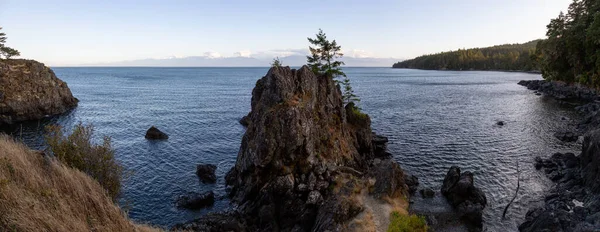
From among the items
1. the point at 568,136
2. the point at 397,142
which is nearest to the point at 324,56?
the point at 397,142

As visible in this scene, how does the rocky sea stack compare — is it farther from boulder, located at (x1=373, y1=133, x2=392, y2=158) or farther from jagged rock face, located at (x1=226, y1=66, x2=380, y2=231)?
boulder, located at (x1=373, y1=133, x2=392, y2=158)

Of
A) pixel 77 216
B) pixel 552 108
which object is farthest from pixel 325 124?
pixel 552 108

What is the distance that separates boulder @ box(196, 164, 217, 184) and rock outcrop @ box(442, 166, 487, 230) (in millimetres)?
31607

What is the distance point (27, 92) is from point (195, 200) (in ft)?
246

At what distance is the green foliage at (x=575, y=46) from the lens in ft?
295

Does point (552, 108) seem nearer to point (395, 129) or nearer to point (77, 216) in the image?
point (395, 129)

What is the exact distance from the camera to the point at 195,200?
40.0 m

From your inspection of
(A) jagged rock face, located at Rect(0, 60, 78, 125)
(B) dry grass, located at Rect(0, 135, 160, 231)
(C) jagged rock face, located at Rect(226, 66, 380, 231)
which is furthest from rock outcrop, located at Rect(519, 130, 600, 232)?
(A) jagged rock face, located at Rect(0, 60, 78, 125)

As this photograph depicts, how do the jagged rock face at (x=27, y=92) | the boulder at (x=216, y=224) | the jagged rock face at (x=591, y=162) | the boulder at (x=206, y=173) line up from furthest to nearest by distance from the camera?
the jagged rock face at (x=27, y=92), the boulder at (x=206, y=173), the jagged rock face at (x=591, y=162), the boulder at (x=216, y=224)

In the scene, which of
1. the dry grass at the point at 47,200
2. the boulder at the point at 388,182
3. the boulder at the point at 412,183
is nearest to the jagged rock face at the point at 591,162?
the boulder at the point at 412,183

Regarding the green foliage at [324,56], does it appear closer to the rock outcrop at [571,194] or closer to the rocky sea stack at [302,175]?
the rocky sea stack at [302,175]

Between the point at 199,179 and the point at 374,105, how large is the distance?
74.0 metres

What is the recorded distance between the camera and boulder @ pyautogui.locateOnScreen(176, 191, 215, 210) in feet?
131

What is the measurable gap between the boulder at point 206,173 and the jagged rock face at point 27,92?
60997mm
